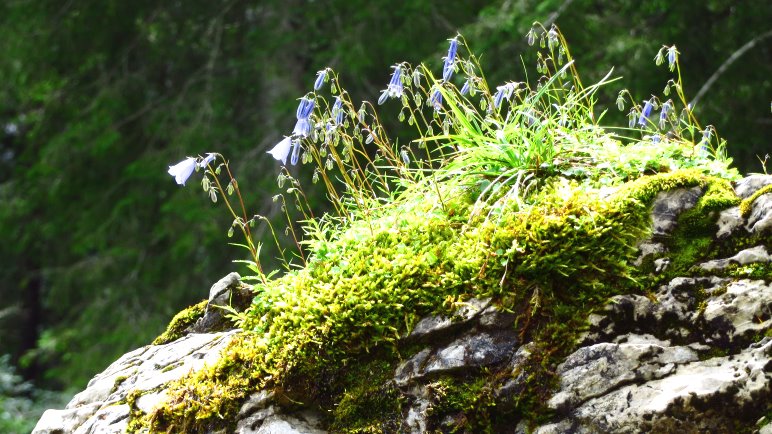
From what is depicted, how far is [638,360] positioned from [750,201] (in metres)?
0.68

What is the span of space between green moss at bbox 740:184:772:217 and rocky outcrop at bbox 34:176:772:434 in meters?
0.01

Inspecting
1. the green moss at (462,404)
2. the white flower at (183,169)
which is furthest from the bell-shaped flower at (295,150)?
the green moss at (462,404)

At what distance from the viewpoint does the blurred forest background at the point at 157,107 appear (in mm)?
10438

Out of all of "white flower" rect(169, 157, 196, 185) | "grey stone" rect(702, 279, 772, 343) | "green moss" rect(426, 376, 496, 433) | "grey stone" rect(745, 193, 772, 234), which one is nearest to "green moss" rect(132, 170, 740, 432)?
"green moss" rect(426, 376, 496, 433)

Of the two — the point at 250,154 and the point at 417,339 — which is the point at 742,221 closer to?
→ the point at 417,339

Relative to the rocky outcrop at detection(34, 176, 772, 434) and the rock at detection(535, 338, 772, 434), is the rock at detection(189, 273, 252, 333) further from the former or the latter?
the rock at detection(535, 338, 772, 434)

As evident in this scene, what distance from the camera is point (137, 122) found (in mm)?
12242

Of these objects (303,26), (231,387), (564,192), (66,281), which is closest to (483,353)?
(564,192)

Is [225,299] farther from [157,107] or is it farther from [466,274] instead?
[157,107]

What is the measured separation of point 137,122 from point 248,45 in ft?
7.24

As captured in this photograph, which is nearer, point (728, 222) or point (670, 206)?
point (728, 222)

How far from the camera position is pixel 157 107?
1198 centimetres


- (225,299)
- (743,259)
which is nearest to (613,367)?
(743,259)

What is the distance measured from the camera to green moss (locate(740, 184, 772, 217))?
249 cm
